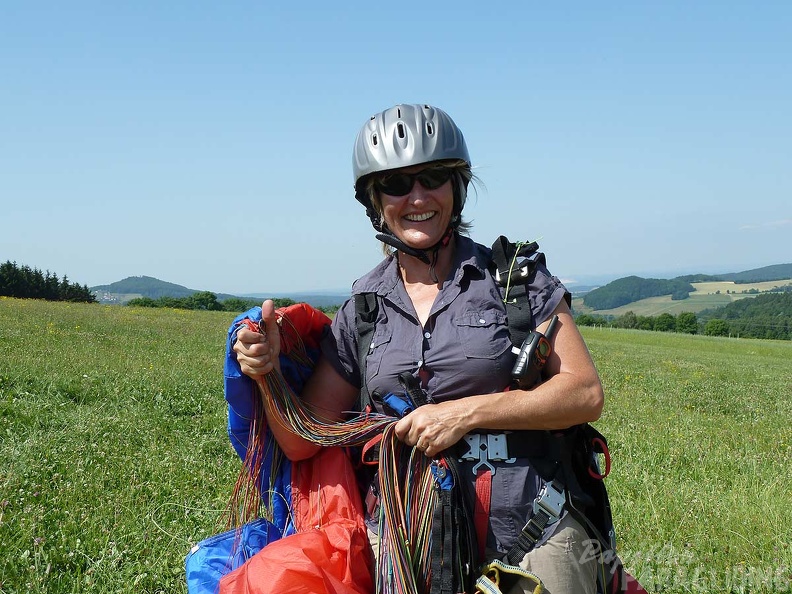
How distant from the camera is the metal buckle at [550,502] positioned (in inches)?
105

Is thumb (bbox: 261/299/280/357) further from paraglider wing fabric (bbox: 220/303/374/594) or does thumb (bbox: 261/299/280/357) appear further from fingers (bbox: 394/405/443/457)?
fingers (bbox: 394/405/443/457)

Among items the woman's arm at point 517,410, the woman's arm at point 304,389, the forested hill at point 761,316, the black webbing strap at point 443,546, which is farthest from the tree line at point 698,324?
the black webbing strap at point 443,546

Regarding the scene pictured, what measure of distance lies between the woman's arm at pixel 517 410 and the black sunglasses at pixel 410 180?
1.04 m

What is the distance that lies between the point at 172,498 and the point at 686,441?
18.6 feet

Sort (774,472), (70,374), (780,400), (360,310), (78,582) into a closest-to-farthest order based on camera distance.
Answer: (360,310)
(78,582)
(774,472)
(70,374)
(780,400)

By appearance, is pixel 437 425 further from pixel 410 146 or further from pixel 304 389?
pixel 410 146

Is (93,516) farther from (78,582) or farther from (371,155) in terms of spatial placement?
(371,155)

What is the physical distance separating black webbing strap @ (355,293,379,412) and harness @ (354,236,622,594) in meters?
0.02

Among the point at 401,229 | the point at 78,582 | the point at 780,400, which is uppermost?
the point at 401,229

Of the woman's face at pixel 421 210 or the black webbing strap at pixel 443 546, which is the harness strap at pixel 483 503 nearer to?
the black webbing strap at pixel 443 546

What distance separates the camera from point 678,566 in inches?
177

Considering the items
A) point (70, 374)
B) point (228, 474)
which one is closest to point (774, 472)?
point (228, 474)

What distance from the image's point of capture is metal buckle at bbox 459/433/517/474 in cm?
275

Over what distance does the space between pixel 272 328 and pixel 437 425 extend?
901 millimetres
